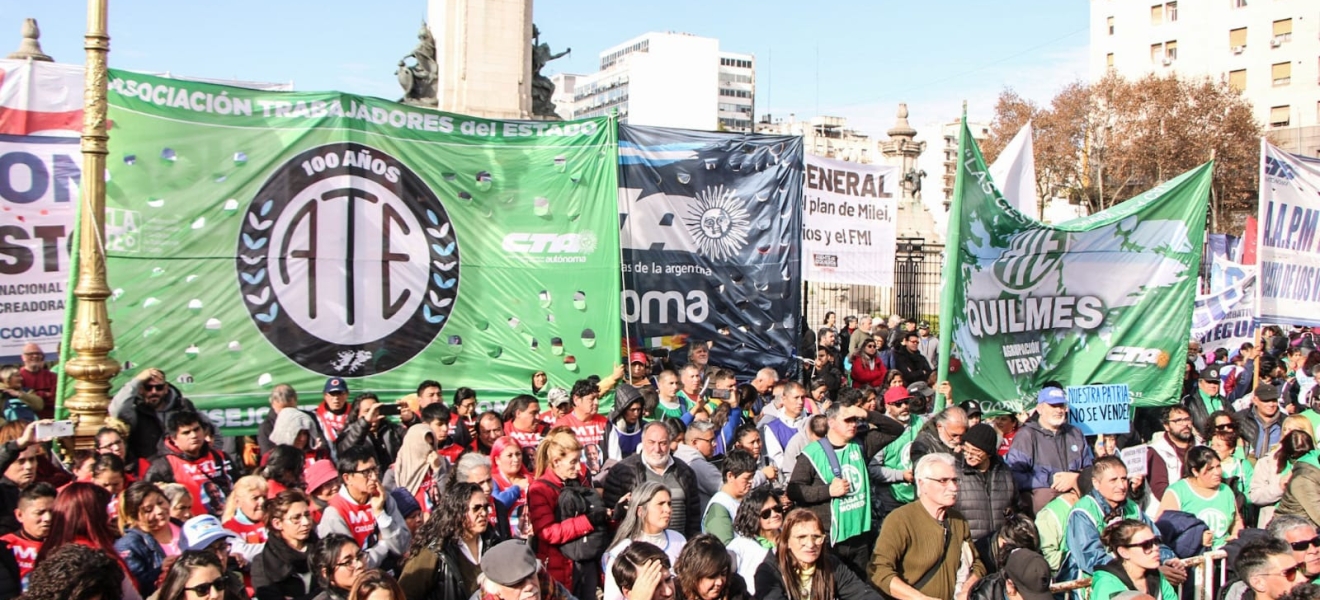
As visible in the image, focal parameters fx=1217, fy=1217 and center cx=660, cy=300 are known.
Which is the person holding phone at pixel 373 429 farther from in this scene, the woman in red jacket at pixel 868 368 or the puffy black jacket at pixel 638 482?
the woman in red jacket at pixel 868 368

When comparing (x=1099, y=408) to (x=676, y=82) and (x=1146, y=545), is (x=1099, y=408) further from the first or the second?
(x=676, y=82)

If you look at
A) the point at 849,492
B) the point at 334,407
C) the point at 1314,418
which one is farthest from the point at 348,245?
the point at 1314,418

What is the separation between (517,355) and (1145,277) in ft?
16.9

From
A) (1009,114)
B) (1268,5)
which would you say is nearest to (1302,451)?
(1009,114)

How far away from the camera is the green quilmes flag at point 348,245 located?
8.05 m

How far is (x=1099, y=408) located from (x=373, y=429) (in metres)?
5.24

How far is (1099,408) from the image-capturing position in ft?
29.5

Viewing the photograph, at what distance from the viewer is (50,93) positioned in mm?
9109

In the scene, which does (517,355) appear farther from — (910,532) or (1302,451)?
(1302,451)

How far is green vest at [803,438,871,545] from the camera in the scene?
7.02m

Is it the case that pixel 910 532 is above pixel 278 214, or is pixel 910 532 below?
below

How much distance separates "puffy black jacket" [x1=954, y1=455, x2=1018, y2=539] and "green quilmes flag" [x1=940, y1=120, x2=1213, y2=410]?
1818mm

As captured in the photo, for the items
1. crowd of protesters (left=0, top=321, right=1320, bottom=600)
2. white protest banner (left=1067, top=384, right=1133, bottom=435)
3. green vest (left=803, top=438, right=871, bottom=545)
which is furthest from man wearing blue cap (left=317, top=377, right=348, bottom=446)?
white protest banner (left=1067, top=384, right=1133, bottom=435)

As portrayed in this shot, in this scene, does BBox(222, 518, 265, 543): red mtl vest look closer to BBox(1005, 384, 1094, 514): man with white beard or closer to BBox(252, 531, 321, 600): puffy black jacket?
BBox(252, 531, 321, 600): puffy black jacket
